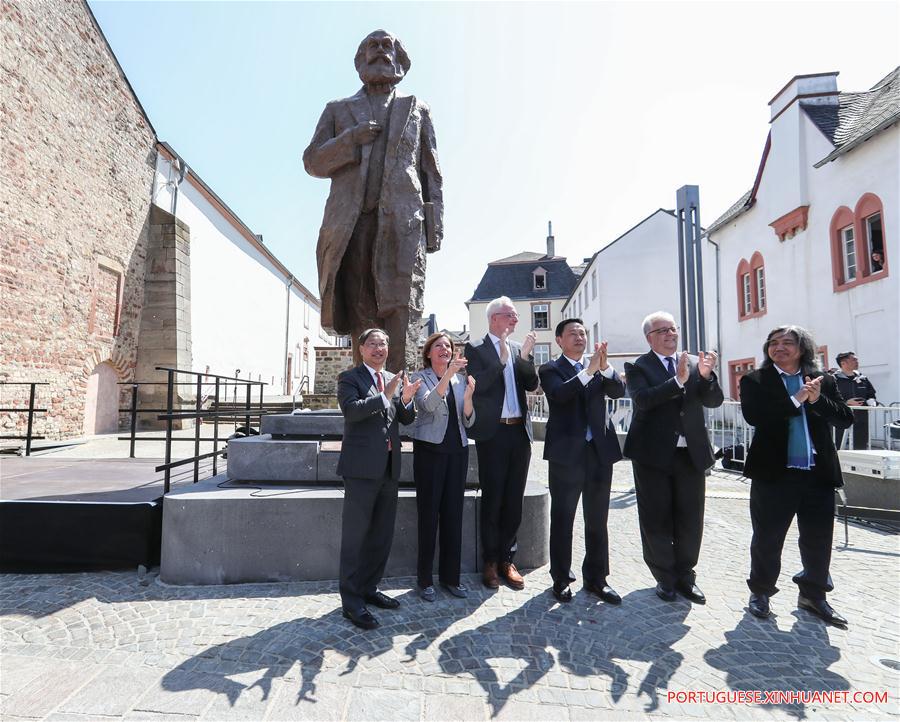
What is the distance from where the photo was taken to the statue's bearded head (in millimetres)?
4246

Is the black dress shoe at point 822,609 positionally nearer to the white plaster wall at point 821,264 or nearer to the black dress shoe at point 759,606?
the black dress shoe at point 759,606

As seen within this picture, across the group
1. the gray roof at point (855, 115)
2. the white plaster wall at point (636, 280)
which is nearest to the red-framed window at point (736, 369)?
the gray roof at point (855, 115)

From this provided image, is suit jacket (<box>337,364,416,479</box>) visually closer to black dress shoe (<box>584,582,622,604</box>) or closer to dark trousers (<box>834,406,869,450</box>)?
black dress shoe (<box>584,582,622,604</box>)

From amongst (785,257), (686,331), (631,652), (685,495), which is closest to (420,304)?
(685,495)

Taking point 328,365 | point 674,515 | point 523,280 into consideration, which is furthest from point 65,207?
point 523,280

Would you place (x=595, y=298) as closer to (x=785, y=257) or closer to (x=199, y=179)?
(x=785, y=257)

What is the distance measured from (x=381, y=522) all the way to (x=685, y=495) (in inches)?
79.2

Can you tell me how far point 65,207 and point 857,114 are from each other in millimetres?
21644

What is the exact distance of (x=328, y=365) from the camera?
1391 cm

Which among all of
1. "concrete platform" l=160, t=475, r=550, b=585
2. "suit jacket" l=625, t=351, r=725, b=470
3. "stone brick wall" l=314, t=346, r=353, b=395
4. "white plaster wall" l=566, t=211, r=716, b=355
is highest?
"white plaster wall" l=566, t=211, r=716, b=355

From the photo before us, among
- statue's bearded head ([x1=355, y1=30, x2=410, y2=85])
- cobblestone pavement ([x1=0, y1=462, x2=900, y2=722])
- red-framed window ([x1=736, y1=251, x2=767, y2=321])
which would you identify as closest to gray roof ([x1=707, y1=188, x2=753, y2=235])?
red-framed window ([x1=736, y1=251, x2=767, y2=321])

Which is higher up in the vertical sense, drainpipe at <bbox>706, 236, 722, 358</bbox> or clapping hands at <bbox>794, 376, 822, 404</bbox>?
drainpipe at <bbox>706, 236, 722, 358</bbox>

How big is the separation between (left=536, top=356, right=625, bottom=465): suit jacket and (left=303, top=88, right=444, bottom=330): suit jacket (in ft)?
4.92

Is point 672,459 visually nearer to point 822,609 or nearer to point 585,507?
point 585,507
